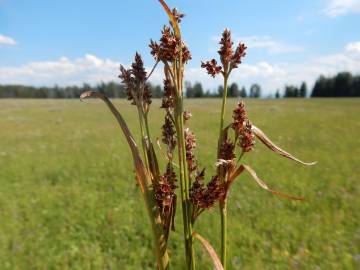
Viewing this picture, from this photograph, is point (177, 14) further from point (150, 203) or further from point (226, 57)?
point (150, 203)

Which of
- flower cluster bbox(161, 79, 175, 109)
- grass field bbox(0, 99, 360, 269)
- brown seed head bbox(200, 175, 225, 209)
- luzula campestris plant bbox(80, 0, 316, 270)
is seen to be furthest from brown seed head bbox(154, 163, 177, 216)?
grass field bbox(0, 99, 360, 269)

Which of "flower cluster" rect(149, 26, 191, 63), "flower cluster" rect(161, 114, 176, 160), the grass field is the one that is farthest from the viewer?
the grass field

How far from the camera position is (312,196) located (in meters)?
7.79

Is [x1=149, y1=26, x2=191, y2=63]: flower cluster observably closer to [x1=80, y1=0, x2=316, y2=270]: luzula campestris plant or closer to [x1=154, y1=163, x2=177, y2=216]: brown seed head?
[x1=80, y1=0, x2=316, y2=270]: luzula campestris plant

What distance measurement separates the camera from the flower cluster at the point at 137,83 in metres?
1.01

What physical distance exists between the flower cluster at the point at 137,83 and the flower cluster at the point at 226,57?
222mm

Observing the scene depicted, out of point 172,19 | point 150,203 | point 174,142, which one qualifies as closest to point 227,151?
point 174,142

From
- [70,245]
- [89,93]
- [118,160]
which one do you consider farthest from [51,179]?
[89,93]

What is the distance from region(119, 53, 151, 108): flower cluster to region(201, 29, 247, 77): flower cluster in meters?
0.22

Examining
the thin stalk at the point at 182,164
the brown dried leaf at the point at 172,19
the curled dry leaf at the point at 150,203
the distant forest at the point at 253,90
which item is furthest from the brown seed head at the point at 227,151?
the distant forest at the point at 253,90

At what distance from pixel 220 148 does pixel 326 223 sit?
599 centimetres

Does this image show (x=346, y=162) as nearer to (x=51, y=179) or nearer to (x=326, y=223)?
(x=326, y=223)

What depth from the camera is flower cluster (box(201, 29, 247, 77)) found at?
1.08 meters

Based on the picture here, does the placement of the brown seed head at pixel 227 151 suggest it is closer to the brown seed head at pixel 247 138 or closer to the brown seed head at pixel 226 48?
the brown seed head at pixel 247 138
